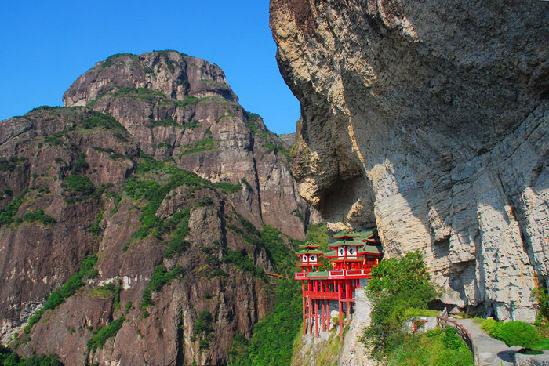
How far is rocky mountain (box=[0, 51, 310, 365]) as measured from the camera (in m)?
64.6

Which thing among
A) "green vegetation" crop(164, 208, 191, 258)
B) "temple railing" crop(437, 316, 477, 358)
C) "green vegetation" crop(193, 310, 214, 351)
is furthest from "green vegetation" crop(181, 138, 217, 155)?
"temple railing" crop(437, 316, 477, 358)

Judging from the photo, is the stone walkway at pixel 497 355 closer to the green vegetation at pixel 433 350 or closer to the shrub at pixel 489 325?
the shrub at pixel 489 325

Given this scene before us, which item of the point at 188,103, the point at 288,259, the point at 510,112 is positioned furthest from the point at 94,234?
the point at 510,112

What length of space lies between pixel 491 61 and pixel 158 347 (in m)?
55.2

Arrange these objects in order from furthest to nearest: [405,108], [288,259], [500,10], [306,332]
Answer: [288,259], [306,332], [405,108], [500,10]

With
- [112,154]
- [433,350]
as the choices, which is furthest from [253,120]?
[433,350]

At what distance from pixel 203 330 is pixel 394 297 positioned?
148ft

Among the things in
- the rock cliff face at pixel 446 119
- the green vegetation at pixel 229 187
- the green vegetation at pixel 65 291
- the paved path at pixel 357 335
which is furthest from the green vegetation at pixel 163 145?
the paved path at pixel 357 335

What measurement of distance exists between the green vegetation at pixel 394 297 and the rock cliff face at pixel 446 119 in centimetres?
73

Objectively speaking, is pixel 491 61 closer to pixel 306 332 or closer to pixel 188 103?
pixel 306 332

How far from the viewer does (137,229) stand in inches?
3007

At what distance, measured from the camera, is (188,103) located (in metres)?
124

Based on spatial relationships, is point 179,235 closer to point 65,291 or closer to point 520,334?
point 65,291

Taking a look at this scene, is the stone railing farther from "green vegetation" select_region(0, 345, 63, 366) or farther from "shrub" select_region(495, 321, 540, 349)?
"green vegetation" select_region(0, 345, 63, 366)
